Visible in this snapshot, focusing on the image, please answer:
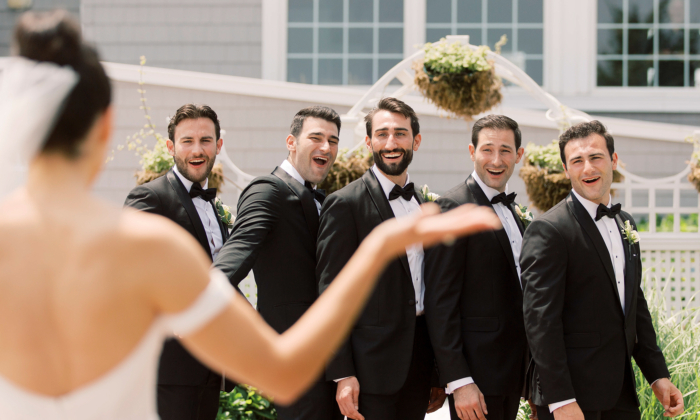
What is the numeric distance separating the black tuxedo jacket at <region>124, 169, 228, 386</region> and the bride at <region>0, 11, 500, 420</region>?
2120mm

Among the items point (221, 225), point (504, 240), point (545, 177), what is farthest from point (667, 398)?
point (545, 177)

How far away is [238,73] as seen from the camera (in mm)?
9914

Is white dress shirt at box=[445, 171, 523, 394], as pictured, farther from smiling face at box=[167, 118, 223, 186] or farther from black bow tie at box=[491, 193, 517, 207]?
smiling face at box=[167, 118, 223, 186]

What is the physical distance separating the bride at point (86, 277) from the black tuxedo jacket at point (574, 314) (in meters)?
1.95

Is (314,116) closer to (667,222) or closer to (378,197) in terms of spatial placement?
(378,197)

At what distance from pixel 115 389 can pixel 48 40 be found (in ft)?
2.19

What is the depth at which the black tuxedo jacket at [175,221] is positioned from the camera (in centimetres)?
333

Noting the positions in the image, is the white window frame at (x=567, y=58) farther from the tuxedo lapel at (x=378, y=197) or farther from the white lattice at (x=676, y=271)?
the tuxedo lapel at (x=378, y=197)

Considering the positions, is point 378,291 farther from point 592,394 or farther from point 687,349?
point 687,349

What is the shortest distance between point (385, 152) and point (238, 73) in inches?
270

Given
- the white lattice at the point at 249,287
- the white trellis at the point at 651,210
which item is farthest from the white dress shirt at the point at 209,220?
the white trellis at the point at 651,210

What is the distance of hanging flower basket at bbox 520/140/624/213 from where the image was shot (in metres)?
6.66

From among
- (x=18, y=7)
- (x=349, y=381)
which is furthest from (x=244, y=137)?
(x=349, y=381)

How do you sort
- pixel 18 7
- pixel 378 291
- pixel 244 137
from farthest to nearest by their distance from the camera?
pixel 18 7 < pixel 244 137 < pixel 378 291
